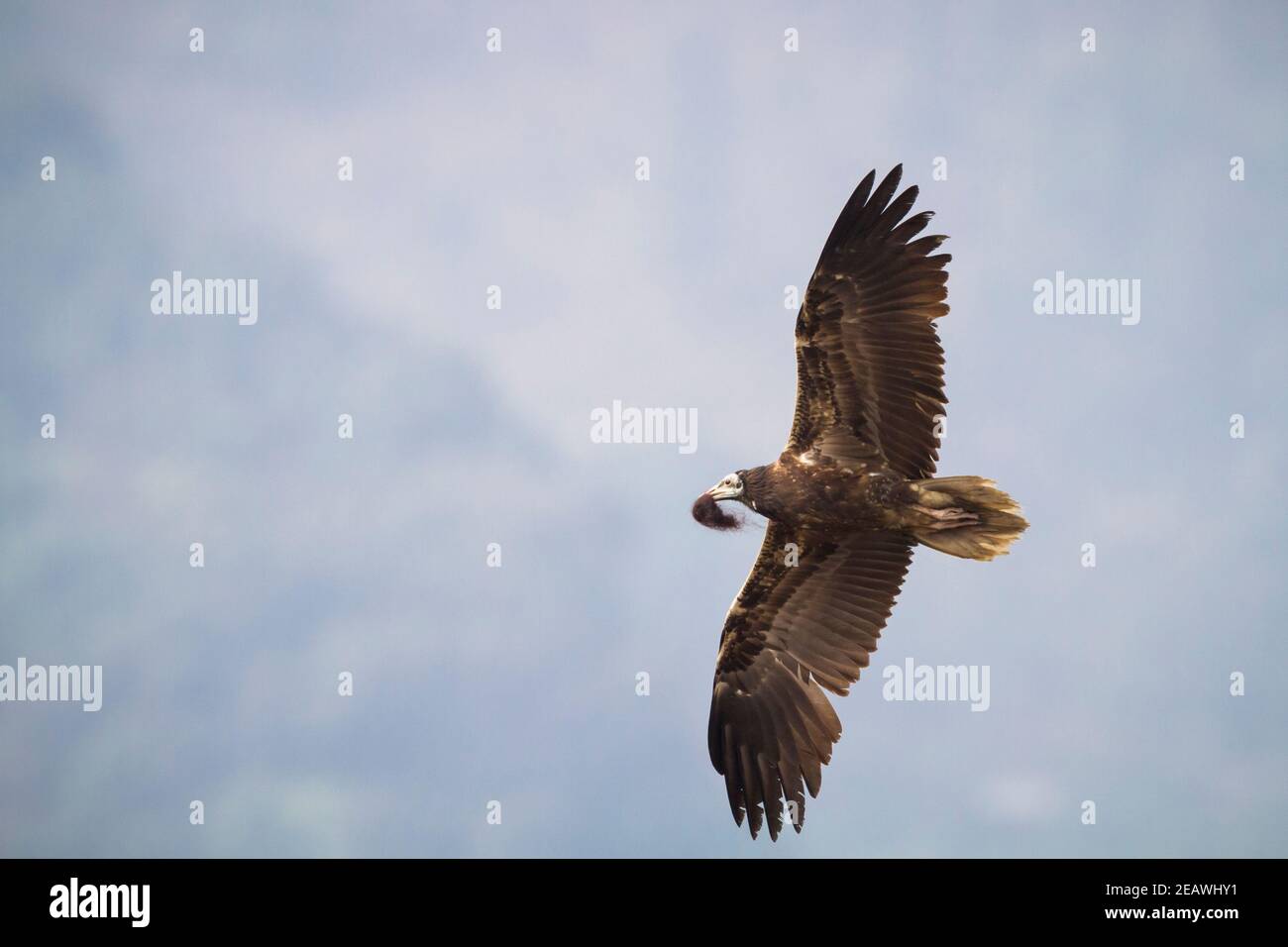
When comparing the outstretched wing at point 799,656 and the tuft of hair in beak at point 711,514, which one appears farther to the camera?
the outstretched wing at point 799,656

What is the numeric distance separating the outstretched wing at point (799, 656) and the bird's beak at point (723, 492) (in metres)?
0.82

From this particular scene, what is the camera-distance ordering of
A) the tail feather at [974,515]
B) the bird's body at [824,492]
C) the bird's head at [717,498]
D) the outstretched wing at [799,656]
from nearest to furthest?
the tail feather at [974,515] < the bird's body at [824,492] < the bird's head at [717,498] < the outstretched wing at [799,656]

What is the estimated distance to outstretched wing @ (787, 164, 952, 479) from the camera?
58.3 ft

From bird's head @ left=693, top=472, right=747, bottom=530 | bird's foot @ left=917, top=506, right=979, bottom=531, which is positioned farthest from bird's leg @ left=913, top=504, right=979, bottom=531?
bird's head @ left=693, top=472, right=747, bottom=530

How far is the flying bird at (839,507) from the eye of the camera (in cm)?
1780

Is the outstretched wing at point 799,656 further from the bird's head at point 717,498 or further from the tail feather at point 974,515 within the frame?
the tail feather at point 974,515

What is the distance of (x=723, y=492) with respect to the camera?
18.7 meters

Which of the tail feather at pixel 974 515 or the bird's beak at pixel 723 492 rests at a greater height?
the bird's beak at pixel 723 492

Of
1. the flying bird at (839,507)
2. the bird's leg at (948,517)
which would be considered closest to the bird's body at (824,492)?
Answer: the flying bird at (839,507)

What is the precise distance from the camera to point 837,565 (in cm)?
1944

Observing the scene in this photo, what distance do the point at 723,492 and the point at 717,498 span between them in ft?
0.33

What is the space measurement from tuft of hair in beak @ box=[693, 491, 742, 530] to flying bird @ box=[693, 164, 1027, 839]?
0.02 meters

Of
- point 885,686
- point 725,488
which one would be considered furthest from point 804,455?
point 885,686
